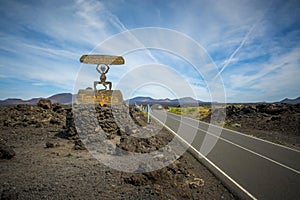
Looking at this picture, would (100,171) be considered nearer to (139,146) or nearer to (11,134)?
(139,146)

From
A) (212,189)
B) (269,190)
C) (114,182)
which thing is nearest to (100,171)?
(114,182)

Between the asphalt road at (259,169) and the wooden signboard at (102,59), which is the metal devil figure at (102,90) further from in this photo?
the asphalt road at (259,169)

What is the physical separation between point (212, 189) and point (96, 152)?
15.9 feet

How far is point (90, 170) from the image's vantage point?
6.21m

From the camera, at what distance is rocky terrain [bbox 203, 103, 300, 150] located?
17062 millimetres

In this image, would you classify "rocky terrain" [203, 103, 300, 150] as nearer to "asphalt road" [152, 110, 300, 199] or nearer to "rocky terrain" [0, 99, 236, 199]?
"asphalt road" [152, 110, 300, 199]

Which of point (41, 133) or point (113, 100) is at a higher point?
point (113, 100)

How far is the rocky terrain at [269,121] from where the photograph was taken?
56.0 ft

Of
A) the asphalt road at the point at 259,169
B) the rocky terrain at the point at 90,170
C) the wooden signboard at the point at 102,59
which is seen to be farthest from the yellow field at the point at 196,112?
the rocky terrain at the point at 90,170

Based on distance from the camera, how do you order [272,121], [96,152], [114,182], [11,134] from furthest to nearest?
1. [272,121]
2. [11,134]
3. [96,152]
4. [114,182]

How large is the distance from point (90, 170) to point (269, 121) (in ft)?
69.8

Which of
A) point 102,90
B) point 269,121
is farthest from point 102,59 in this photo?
point 269,121

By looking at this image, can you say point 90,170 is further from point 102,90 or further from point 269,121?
point 269,121

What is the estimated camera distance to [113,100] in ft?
39.2
